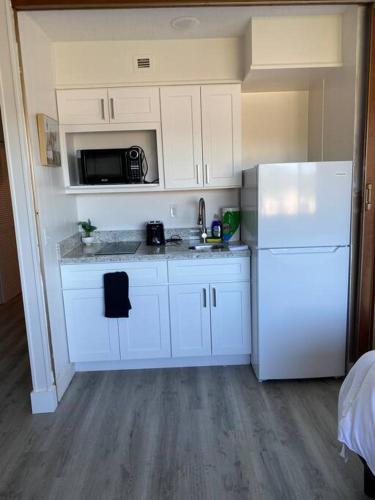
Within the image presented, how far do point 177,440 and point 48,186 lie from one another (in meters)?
1.80

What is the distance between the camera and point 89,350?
105 inches

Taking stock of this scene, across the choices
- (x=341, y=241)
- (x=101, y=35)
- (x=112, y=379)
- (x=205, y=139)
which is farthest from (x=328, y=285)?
(x=101, y=35)

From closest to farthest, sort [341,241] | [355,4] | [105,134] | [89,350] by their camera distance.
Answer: [355,4], [341,241], [89,350], [105,134]

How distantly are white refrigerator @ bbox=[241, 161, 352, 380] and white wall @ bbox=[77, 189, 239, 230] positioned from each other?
0.62 meters

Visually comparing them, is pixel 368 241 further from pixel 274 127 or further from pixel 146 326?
pixel 146 326

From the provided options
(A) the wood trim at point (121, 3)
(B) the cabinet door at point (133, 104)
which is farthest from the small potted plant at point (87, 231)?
(A) the wood trim at point (121, 3)

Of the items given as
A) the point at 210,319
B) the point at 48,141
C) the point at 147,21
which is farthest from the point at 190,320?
the point at 147,21

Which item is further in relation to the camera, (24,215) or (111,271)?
(111,271)

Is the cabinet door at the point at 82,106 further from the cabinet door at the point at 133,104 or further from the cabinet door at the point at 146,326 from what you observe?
the cabinet door at the point at 146,326

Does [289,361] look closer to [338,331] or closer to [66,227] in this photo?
[338,331]

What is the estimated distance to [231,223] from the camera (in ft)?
9.78

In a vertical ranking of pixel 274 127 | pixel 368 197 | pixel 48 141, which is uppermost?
pixel 274 127

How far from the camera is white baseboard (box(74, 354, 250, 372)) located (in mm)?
2779

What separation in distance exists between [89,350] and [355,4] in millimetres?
2946
